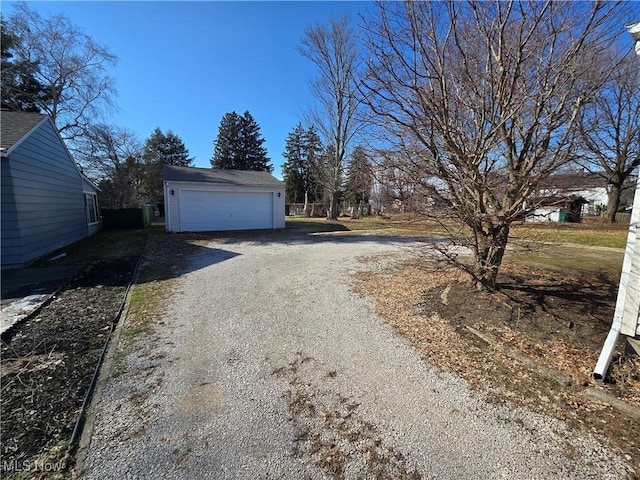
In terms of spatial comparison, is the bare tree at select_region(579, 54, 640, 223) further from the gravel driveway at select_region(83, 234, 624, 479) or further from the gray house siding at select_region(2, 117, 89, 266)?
the gray house siding at select_region(2, 117, 89, 266)

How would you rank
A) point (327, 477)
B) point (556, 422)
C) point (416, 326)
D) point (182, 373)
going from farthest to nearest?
point (416, 326) → point (182, 373) → point (556, 422) → point (327, 477)

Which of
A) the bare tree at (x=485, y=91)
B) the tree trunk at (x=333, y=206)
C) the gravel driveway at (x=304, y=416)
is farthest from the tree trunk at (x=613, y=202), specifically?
the gravel driveway at (x=304, y=416)

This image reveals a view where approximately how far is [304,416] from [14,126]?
1103 cm

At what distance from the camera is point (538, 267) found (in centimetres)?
692

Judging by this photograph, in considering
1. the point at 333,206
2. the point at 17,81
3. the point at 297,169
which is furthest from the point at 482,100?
the point at 297,169

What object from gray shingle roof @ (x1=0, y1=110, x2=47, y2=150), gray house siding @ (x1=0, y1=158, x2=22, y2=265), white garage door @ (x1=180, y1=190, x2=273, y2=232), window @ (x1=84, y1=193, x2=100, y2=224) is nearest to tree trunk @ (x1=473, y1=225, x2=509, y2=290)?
gray house siding @ (x1=0, y1=158, x2=22, y2=265)

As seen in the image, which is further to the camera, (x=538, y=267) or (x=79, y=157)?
(x=79, y=157)

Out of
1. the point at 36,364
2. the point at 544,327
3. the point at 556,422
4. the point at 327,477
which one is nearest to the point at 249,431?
the point at 327,477

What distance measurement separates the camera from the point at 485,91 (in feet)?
12.9

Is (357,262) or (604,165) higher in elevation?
(604,165)

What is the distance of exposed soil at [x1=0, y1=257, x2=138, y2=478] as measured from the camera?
2029 millimetres

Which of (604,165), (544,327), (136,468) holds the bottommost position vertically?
(136,468)

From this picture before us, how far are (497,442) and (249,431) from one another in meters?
1.79

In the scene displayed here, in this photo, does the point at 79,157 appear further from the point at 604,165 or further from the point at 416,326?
the point at 604,165
